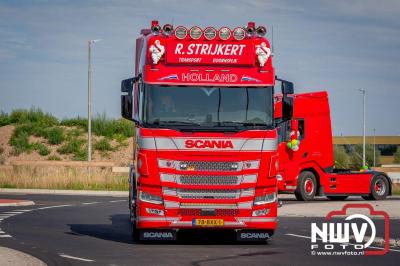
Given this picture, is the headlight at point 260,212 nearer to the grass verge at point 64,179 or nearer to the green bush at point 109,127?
the grass verge at point 64,179

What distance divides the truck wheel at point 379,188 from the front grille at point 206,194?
66.6 ft

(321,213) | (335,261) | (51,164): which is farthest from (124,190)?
(335,261)

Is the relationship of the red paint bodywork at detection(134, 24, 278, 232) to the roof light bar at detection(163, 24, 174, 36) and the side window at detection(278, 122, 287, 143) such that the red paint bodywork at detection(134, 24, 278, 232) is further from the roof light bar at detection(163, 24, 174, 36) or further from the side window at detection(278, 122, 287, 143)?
the side window at detection(278, 122, 287, 143)

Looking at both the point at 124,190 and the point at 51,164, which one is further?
the point at 51,164

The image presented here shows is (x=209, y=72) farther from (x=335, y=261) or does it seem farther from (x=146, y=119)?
(x=335, y=261)

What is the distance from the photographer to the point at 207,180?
1898 centimetres

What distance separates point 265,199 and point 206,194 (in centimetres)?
115

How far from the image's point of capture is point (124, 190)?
4559cm

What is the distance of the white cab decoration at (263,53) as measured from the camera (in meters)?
19.6

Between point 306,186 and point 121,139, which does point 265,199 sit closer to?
point 306,186

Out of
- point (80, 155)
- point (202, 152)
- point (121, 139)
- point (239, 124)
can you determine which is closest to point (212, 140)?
point (202, 152)

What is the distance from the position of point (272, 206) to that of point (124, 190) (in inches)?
1053

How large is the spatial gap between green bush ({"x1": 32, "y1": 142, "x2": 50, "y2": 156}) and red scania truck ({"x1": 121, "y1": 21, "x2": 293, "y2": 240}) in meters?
54.1

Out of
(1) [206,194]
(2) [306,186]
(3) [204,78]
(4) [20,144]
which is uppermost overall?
(3) [204,78]
